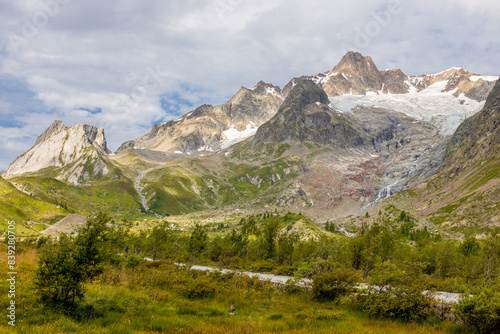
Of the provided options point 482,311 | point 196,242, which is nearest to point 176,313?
point 482,311

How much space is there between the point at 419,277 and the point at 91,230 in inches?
896

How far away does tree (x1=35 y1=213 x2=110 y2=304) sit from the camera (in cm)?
1555

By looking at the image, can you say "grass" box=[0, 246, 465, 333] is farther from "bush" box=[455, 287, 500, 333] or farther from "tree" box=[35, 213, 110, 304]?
"bush" box=[455, 287, 500, 333]

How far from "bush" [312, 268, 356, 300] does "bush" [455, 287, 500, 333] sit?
8.67 meters

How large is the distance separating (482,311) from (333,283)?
1117 centimetres

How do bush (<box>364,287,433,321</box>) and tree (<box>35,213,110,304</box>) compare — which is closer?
tree (<box>35,213,110,304</box>)

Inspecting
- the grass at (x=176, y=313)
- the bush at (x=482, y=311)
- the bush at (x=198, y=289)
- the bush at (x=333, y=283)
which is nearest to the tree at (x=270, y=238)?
the grass at (x=176, y=313)

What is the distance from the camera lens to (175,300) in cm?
2083

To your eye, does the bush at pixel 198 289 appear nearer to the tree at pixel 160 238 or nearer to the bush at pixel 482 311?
the bush at pixel 482 311

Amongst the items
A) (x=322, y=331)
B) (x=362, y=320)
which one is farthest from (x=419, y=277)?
(x=322, y=331)

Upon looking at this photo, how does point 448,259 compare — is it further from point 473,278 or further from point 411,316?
point 411,316

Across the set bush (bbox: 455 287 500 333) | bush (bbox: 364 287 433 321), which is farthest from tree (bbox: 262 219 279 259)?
bush (bbox: 455 287 500 333)

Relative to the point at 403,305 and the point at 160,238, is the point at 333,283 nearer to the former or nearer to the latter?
the point at 403,305

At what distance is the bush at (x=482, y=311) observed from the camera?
1458cm
